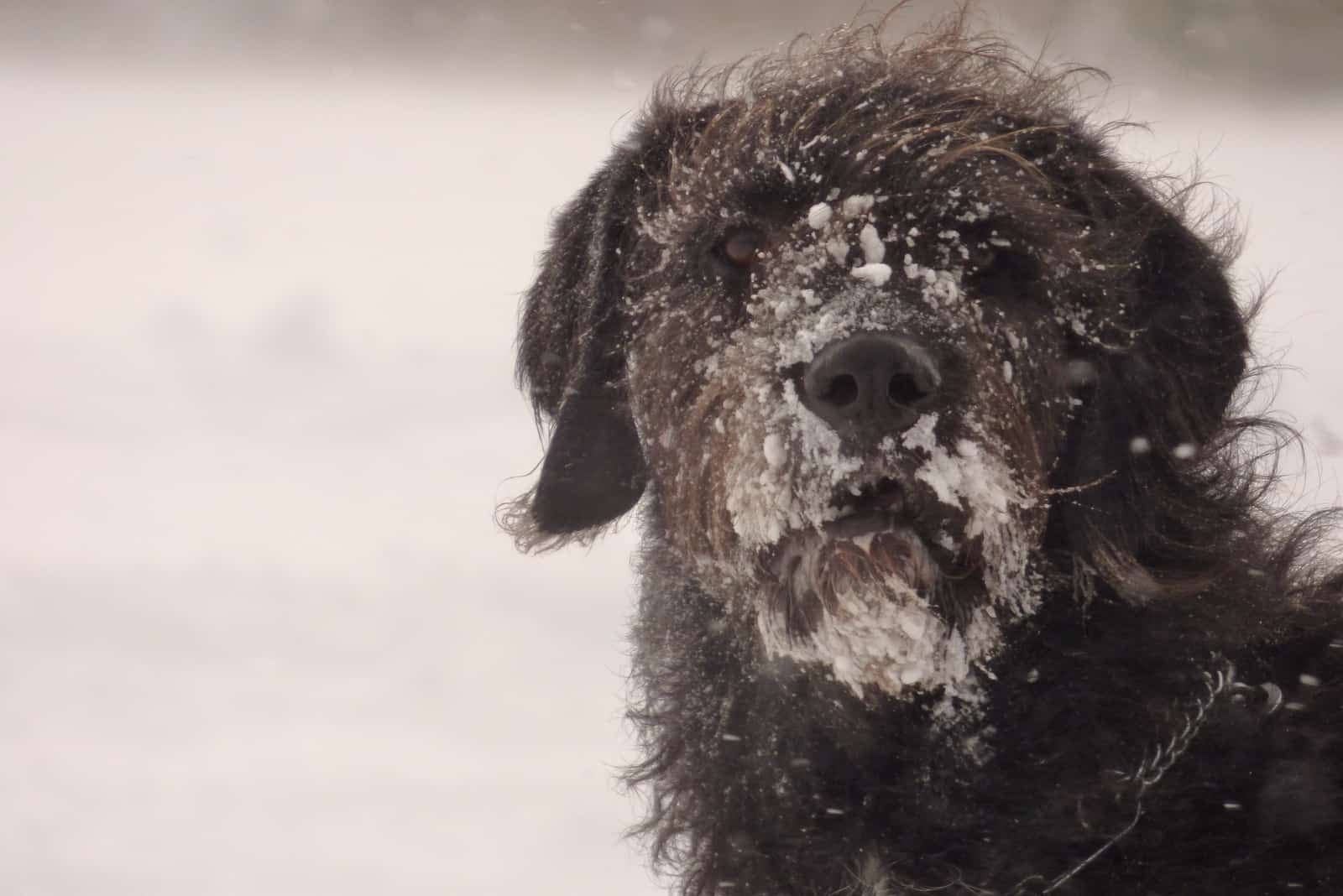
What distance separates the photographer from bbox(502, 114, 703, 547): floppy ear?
3307 mm

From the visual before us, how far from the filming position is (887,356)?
2287mm

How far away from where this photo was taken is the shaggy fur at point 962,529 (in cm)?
246

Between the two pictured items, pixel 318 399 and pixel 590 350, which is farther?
pixel 318 399

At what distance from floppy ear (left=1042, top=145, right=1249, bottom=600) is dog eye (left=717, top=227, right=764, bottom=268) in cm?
78

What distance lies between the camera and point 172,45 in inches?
603

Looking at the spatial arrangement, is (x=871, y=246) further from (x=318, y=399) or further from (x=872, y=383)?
(x=318, y=399)

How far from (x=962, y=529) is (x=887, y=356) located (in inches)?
15.3

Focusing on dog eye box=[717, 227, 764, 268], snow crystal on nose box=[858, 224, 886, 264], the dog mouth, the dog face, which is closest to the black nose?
the dog face

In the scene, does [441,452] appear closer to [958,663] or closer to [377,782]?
[377,782]

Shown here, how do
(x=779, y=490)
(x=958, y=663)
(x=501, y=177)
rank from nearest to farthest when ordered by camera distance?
(x=779, y=490) → (x=958, y=663) → (x=501, y=177)

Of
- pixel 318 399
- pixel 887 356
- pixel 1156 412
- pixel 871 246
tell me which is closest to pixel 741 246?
pixel 871 246

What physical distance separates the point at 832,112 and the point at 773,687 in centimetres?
135

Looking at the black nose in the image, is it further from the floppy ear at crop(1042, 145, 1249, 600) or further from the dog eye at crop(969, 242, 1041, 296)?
the floppy ear at crop(1042, 145, 1249, 600)

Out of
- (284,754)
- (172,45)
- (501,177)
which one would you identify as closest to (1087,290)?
(284,754)
